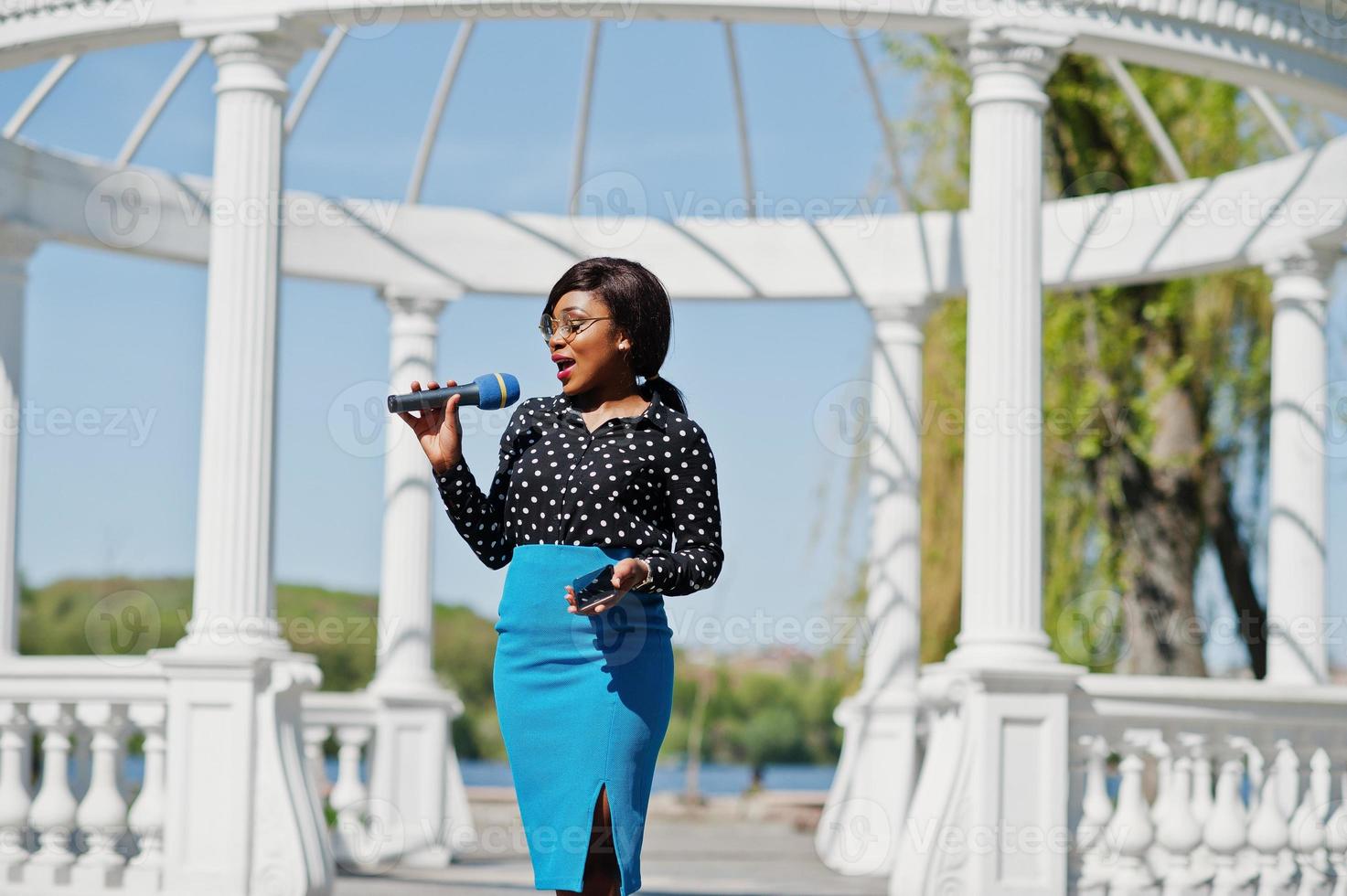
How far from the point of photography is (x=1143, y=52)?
15125 mm

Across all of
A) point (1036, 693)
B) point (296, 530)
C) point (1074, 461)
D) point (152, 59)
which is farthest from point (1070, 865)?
point (296, 530)

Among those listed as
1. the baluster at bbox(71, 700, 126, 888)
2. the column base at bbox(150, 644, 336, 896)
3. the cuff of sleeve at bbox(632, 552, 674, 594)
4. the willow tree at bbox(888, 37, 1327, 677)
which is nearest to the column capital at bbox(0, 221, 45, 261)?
the baluster at bbox(71, 700, 126, 888)

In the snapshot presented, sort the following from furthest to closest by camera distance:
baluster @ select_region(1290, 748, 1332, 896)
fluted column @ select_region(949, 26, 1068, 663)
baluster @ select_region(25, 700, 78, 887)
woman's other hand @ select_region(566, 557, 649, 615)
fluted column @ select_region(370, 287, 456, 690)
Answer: fluted column @ select_region(370, 287, 456, 690) < baluster @ select_region(1290, 748, 1332, 896) < baluster @ select_region(25, 700, 78, 887) < fluted column @ select_region(949, 26, 1068, 663) < woman's other hand @ select_region(566, 557, 649, 615)

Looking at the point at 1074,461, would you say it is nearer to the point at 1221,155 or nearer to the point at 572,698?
the point at 1221,155

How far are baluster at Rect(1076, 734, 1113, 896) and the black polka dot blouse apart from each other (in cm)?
974

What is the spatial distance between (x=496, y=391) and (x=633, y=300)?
0.54 meters

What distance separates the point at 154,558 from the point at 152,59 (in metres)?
13.4

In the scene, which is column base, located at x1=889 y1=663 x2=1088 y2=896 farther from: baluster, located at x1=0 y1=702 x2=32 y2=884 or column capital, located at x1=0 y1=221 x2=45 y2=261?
column capital, located at x1=0 y1=221 x2=45 y2=261

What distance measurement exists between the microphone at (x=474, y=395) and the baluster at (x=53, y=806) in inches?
394

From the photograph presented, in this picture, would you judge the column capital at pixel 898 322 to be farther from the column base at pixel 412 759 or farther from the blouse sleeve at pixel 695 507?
the blouse sleeve at pixel 695 507

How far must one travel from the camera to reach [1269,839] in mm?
15031

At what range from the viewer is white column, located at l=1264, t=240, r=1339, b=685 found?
18.8 meters

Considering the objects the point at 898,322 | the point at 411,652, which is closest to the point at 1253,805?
the point at 898,322

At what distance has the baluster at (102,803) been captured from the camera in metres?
14.7
